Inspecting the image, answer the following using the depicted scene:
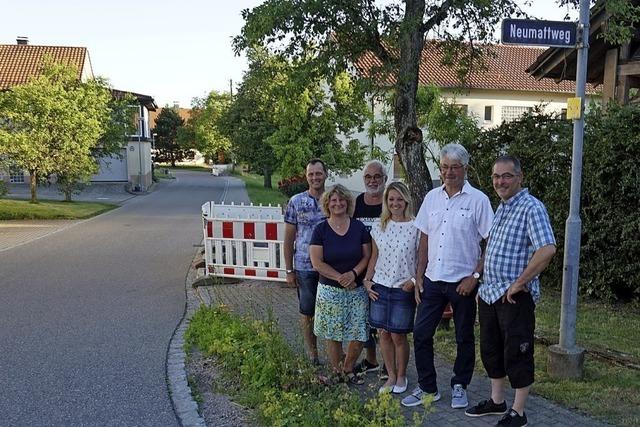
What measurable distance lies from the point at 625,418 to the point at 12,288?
8249mm

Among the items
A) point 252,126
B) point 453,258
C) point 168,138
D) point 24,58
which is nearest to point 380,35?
point 453,258

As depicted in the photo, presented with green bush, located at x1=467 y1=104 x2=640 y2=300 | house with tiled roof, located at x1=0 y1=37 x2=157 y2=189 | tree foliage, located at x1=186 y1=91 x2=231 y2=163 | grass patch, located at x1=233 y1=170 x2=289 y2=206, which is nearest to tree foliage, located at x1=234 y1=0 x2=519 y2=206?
green bush, located at x1=467 y1=104 x2=640 y2=300

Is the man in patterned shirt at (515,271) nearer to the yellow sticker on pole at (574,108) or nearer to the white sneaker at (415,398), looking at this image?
the white sneaker at (415,398)

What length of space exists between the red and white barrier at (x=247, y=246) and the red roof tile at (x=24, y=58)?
3120 cm

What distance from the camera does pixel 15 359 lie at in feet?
17.1

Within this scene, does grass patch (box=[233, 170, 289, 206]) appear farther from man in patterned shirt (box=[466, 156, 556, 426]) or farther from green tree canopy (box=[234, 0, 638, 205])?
man in patterned shirt (box=[466, 156, 556, 426])

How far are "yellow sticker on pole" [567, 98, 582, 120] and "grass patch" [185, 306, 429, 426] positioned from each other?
→ 2.56m

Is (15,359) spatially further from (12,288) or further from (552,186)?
(552,186)

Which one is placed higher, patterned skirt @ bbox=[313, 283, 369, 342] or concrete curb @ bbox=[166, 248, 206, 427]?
patterned skirt @ bbox=[313, 283, 369, 342]

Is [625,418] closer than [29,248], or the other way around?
[625,418]

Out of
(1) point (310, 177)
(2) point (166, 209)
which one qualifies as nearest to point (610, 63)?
(1) point (310, 177)

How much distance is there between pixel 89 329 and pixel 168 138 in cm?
7421

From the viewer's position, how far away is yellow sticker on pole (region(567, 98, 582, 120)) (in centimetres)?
425

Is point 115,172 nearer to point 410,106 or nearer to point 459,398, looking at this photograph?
point 410,106
